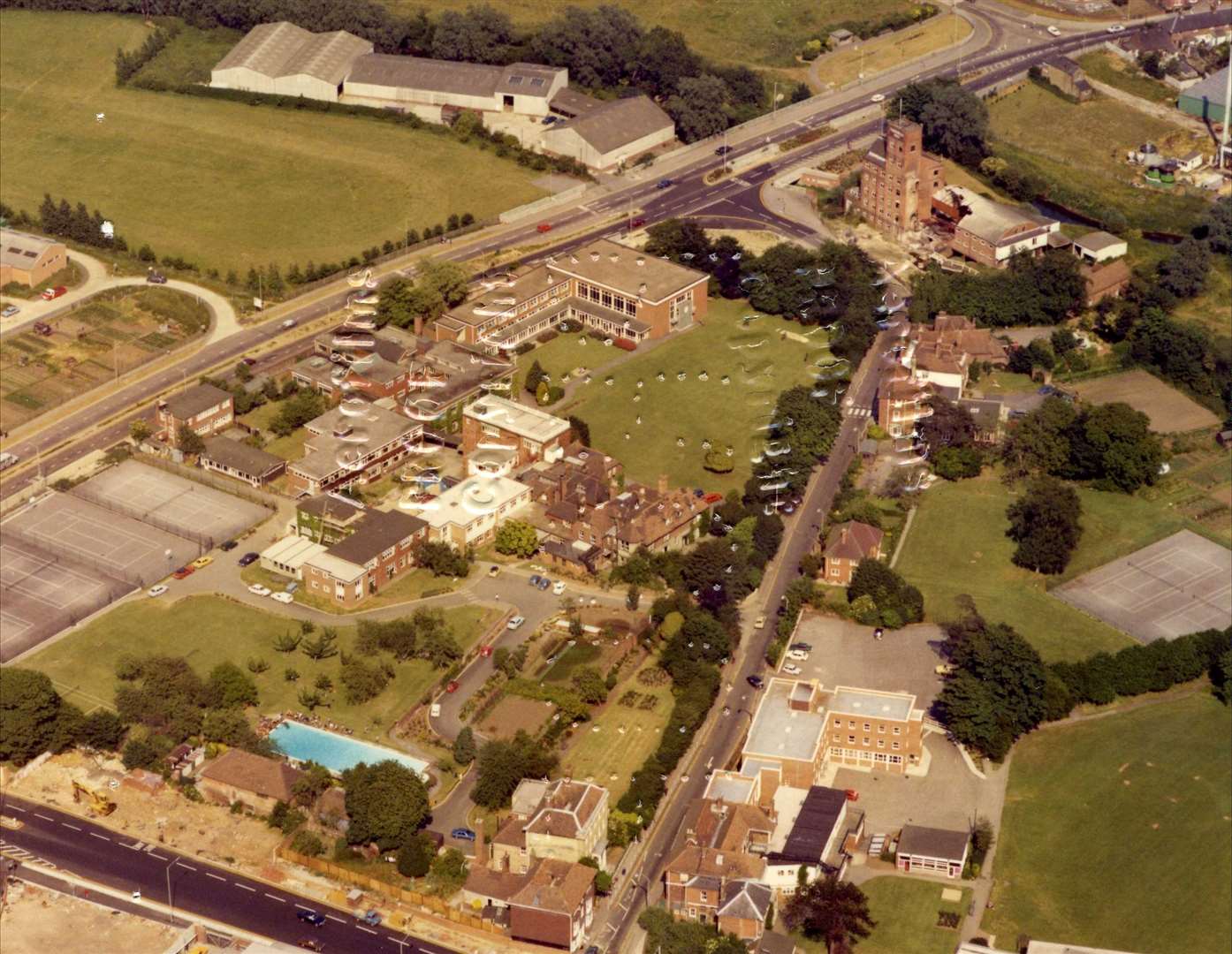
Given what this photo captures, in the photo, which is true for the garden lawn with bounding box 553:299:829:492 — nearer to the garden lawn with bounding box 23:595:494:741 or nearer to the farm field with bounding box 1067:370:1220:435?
the farm field with bounding box 1067:370:1220:435

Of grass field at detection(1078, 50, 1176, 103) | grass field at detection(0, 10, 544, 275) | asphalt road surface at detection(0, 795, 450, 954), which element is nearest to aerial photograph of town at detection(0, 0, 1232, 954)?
asphalt road surface at detection(0, 795, 450, 954)

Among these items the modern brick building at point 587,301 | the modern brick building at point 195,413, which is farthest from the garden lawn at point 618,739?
the modern brick building at point 587,301

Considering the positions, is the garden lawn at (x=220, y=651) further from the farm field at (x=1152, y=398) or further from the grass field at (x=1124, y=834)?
the farm field at (x=1152, y=398)

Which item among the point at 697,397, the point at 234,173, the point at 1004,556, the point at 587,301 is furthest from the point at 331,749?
the point at 234,173

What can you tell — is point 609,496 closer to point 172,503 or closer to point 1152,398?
point 172,503

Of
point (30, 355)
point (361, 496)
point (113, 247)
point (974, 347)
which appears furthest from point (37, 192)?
point (974, 347)
